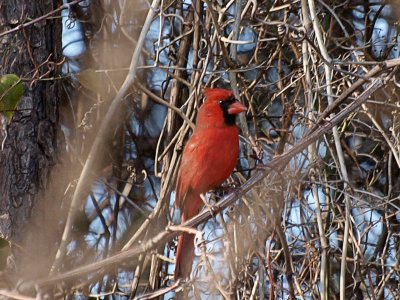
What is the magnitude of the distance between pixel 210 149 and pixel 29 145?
75cm

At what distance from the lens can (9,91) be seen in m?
2.61

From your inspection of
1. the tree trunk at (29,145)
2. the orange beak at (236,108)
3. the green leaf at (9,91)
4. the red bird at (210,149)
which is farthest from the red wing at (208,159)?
the green leaf at (9,91)

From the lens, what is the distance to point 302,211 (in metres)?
3.78

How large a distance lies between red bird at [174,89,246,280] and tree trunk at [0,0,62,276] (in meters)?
0.56

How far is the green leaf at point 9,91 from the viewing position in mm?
2592

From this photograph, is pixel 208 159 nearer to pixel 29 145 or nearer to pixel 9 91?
pixel 29 145

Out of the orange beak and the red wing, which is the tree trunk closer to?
the red wing

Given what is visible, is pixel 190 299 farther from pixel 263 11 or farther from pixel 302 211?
pixel 263 11

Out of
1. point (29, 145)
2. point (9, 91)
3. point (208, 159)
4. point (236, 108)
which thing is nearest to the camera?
point (9, 91)

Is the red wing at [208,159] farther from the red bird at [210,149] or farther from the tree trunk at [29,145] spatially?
the tree trunk at [29,145]

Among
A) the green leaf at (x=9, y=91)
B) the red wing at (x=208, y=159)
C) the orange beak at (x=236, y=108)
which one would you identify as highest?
the green leaf at (x=9, y=91)

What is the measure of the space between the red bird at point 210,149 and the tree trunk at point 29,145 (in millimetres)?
564

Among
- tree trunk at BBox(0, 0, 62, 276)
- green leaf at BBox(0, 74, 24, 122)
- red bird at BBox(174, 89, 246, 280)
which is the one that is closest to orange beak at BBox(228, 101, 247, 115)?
red bird at BBox(174, 89, 246, 280)

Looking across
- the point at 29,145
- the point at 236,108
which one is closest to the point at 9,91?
the point at 29,145
